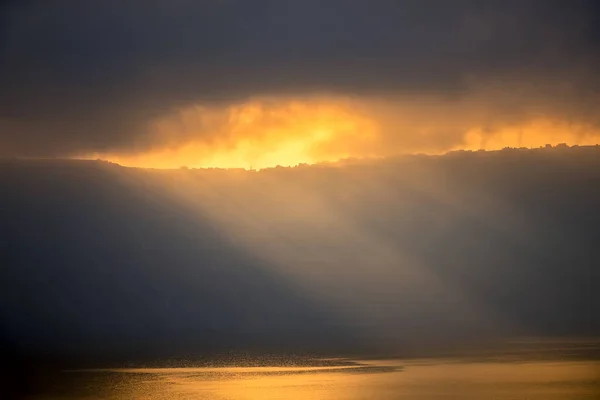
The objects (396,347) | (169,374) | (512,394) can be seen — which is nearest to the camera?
(512,394)

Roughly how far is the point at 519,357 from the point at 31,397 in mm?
54326

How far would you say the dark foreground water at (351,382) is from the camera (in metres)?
80.1

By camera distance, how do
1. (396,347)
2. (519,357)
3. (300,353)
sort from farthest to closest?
(396,347) → (300,353) → (519,357)

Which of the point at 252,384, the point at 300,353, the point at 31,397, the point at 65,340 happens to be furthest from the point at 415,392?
the point at 65,340

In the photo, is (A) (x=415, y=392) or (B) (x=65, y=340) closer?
(A) (x=415, y=392)

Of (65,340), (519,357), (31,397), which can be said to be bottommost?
(31,397)

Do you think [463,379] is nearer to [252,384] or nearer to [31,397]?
[252,384]

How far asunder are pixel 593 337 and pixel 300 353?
4869cm

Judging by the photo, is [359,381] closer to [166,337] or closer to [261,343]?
[261,343]

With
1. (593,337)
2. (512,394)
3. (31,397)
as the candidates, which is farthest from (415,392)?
(593,337)

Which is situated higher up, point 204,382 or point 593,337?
→ point 593,337

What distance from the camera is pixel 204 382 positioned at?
9262cm

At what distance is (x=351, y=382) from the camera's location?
90.1 metres

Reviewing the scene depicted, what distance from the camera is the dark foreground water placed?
80.1 m
